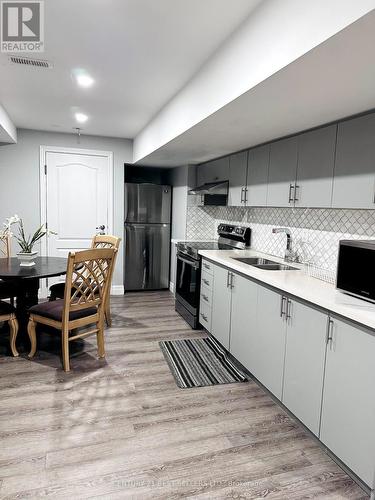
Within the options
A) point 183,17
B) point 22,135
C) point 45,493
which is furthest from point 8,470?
point 22,135

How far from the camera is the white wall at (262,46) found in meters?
1.23

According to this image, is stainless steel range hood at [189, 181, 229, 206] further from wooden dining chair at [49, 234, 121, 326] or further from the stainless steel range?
wooden dining chair at [49, 234, 121, 326]

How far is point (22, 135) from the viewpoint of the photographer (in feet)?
15.7

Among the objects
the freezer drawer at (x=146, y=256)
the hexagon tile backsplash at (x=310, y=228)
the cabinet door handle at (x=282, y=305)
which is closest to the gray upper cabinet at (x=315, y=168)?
the hexagon tile backsplash at (x=310, y=228)

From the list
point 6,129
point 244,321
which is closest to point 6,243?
point 6,129

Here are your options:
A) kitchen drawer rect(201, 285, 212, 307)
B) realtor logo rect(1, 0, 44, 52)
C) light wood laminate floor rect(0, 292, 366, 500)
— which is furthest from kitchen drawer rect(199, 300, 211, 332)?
realtor logo rect(1, 0, 44, 52)

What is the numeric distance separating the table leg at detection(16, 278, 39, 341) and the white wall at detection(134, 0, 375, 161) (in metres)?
2.20

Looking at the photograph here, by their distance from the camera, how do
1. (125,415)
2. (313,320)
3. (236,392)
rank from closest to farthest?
1. (313,320)
2. (125,415)
3. (236,392)

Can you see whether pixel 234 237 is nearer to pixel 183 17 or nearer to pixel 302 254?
pixel 302 254

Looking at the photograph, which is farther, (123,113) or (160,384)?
(123,113)

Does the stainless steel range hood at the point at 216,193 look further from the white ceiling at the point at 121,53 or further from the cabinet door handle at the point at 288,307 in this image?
the cabinet door handle at the point at 288,307

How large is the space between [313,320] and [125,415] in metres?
1.38

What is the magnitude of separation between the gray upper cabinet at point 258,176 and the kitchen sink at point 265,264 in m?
0.55

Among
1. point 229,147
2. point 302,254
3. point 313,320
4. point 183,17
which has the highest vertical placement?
point 183,17
